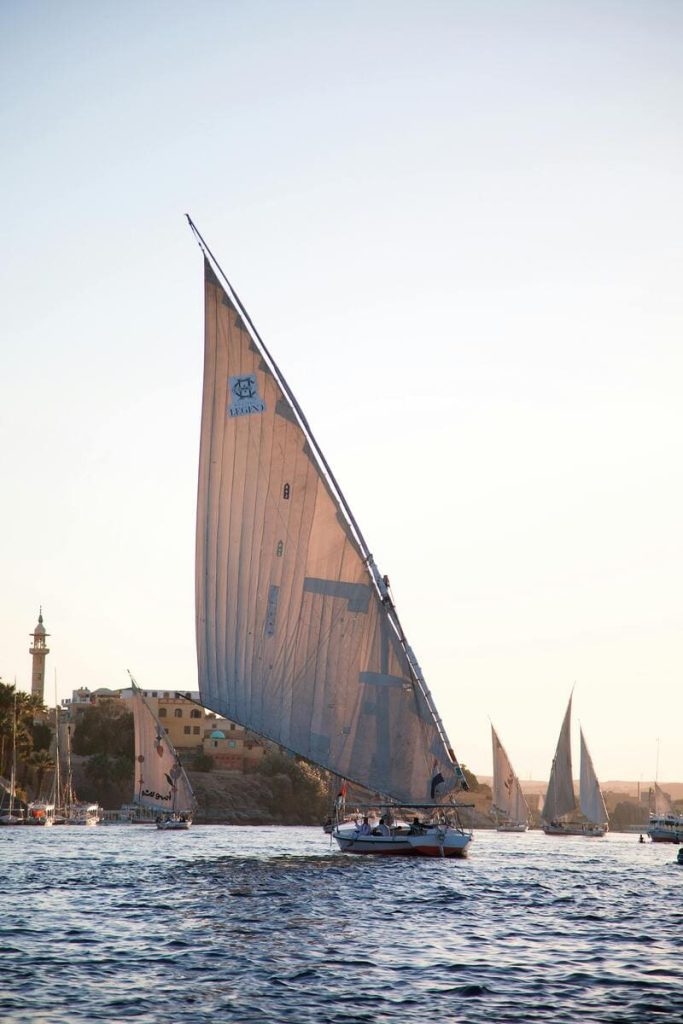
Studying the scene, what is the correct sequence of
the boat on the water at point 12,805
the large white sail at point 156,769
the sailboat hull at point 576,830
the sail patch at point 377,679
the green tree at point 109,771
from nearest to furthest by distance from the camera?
the sail patch at point 377,679
the large white sail at point 156,769
the boat on the water at point 12,805
the sailboat hull at point 576,830
the green tree at point 109,771

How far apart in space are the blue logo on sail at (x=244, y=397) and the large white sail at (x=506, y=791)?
3881 inches

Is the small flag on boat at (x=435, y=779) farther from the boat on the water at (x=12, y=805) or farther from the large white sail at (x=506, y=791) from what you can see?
the large white sail at (x=506, y=791)

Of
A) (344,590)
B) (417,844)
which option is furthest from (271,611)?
(417,844)

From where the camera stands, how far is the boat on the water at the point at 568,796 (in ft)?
447

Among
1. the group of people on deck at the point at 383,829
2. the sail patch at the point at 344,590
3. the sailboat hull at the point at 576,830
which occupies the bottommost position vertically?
the sailboat hull at the point at 576,830

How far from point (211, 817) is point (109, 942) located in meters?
132

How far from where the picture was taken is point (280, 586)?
53.5 metres

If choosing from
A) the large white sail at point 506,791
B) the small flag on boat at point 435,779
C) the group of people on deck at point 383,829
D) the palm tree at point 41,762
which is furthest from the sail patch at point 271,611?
the large white sail at point 506,791

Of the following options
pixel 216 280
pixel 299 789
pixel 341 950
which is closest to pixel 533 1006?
pixel 341 950

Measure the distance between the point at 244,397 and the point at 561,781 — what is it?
95.2 meters

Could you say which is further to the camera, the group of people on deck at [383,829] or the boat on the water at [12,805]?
the boat on the water at [12,805]

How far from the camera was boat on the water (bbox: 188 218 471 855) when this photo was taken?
173ft

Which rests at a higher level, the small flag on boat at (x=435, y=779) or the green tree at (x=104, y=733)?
the small flag on boat at (x=435, y=779)

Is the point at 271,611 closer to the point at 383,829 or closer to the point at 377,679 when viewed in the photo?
the point at 377,679
